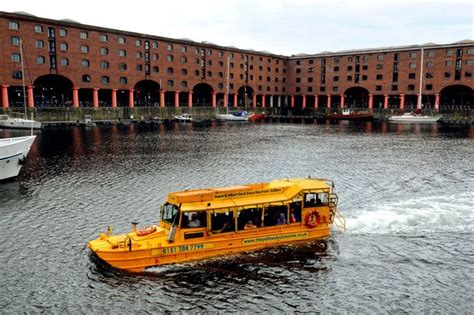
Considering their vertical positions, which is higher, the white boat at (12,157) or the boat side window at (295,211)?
the white boat at (12,157)

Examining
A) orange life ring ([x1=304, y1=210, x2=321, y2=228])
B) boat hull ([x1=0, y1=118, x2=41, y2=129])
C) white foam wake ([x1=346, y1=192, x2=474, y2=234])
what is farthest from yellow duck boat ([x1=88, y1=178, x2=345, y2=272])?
boat hull ([x1=0, y1=118, x2=41, y2=129])

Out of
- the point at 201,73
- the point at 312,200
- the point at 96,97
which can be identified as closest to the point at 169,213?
the point at 312,200

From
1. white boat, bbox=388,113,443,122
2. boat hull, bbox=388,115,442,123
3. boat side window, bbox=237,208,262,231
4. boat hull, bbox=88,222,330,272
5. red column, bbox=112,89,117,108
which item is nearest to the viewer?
boat hull, bbox=88,222,330,272

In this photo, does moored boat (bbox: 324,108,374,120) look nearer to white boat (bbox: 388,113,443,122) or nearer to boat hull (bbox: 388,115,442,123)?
white boat (bbox: 388,113,443,122)

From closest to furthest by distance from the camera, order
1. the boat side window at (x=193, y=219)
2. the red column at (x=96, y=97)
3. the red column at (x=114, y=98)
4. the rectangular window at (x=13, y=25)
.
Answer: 1. the boat side window at (x=193, y=219)
2. the rectangular window at (x=13, y=25)
3. the red column at (x=96, y=97)
4. the red column at (x=114, y=98)

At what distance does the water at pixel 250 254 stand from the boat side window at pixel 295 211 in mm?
1487

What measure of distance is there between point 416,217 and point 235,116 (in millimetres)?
102242

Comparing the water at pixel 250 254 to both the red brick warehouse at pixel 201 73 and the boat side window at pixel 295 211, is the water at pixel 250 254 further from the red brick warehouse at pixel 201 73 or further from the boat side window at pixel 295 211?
the red brick warehouse at pixel 201 73

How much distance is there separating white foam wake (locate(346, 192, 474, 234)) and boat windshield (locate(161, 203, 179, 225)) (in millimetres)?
10500

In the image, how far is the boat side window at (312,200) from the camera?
73.7 ft

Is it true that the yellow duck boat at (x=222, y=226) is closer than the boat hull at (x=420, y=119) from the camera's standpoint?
Yes

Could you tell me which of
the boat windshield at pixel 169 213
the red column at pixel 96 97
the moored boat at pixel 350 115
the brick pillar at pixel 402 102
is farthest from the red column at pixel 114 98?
the boat windshield at pixel 169 213

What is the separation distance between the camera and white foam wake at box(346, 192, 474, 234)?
2545cm

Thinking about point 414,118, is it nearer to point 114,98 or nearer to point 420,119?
point 420,119
